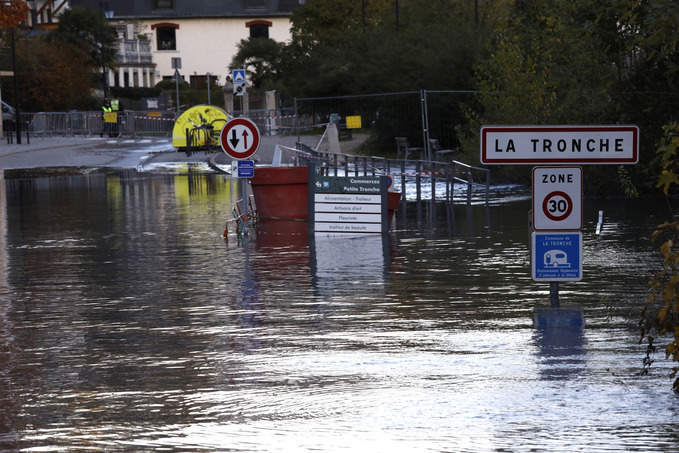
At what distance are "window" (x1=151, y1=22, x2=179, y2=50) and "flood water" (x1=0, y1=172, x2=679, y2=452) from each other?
90287 mm

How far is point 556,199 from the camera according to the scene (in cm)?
1043

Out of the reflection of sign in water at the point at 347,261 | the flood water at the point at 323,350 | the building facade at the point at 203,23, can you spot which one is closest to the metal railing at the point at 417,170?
the reflection of sign in water at the point at 347,261

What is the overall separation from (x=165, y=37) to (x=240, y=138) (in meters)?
90.7

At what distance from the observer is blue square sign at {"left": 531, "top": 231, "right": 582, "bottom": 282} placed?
10.5 m

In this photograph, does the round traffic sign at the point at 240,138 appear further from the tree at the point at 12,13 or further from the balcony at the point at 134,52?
the balcony at the point at 134,52

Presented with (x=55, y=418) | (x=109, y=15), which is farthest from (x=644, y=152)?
(x=109, y=15)

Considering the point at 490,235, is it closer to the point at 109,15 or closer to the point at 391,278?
the point at 391,278

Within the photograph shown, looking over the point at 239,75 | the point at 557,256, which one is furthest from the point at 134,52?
the point at 557,256

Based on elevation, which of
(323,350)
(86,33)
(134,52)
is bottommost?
(323,350)

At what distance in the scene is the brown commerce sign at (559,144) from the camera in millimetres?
10031

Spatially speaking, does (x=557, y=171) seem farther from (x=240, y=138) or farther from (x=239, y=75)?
(x=239, y=75)

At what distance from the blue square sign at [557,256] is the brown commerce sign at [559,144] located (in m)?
0.74

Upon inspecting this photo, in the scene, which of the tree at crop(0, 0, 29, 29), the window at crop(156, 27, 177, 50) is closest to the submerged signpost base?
the tree at crop(0, 0, 29, 29)

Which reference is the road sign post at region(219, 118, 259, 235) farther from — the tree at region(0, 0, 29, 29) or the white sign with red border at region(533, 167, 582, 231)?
the tree at region(0, 0, 29, 29)
